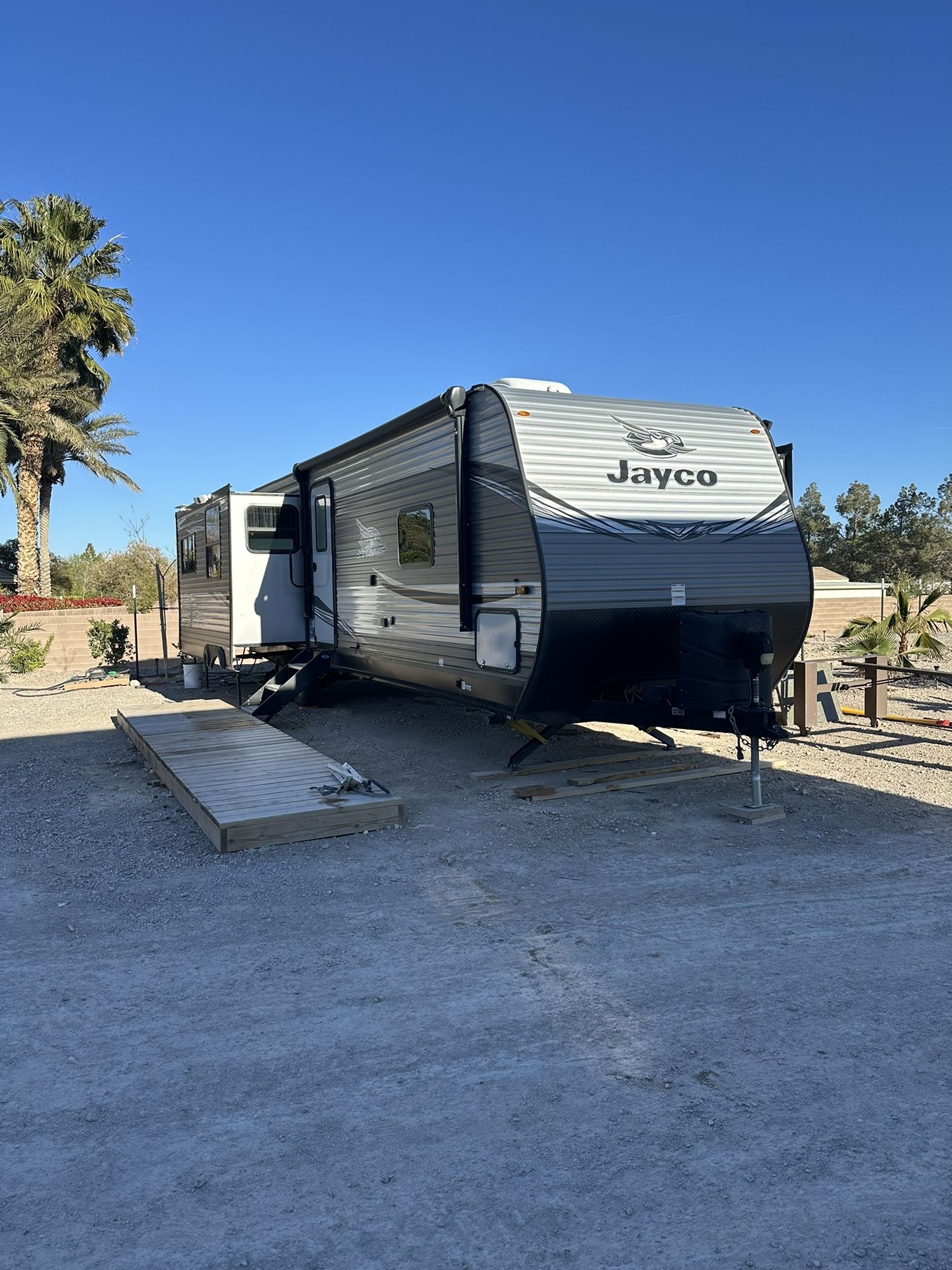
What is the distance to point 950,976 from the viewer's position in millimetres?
3926

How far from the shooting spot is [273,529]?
11.8 m

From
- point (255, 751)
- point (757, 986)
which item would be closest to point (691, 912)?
point (757, 986)

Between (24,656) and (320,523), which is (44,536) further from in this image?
(320,523)

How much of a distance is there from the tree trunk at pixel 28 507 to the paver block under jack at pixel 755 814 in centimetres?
2325

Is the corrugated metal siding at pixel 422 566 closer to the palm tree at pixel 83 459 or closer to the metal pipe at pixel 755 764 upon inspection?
the metal pipe at pixel 755 764

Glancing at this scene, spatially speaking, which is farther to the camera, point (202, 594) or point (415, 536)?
point (202, 594)

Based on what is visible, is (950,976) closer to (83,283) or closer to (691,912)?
(691,912)

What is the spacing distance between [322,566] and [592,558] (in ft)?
→ 17.1

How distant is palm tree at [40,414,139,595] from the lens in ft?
90.9

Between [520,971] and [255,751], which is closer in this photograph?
[520,971]

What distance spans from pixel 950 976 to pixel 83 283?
88.7 ft

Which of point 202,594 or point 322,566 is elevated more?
point 322,566

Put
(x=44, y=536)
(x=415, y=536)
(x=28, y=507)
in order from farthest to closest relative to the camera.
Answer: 1. (x=44, y=536)
2. (x=28, y=507)
3. (x=415, y=536)

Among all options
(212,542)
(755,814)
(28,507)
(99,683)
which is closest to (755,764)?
(755,814)
